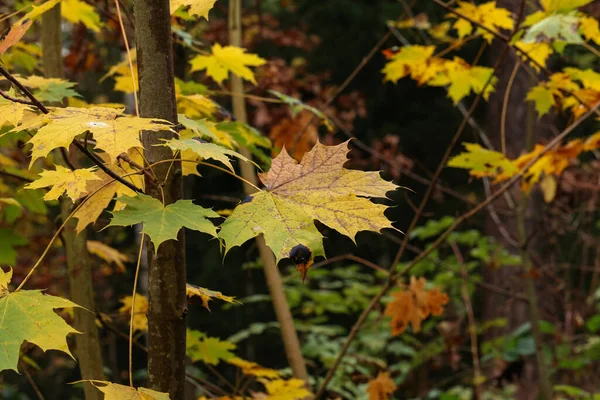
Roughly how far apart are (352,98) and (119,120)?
519 centimetres

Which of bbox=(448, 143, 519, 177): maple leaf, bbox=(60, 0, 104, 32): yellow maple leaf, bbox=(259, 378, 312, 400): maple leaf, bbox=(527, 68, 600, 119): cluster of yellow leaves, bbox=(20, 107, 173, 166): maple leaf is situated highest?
bbox=(60, 0, 104, 32): yellow maple leaf

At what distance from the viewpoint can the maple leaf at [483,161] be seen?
2457 millimetres

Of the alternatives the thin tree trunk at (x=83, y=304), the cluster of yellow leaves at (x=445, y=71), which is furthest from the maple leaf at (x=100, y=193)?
the cluster of yellow leaves at (x=445, y=71)

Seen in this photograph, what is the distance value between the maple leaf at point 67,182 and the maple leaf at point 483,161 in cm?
157

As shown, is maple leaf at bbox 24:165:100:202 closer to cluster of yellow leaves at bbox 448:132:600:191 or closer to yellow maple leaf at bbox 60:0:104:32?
cluster of yellow leaves at bbox 448:132:600:191

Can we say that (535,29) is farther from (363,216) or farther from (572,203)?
(572,203)

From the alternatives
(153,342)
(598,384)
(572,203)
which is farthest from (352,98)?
(153,342)

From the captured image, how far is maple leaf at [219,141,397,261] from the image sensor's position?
1.20 metres

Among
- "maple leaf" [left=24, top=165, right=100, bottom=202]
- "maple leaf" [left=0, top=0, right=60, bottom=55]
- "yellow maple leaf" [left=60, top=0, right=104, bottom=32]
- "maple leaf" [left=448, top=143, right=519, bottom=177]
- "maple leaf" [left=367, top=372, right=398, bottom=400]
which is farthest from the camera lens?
"maple leaf" [left=367, top=372, right=398, bottom=400]

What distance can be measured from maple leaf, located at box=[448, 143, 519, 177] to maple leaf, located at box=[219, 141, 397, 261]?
128cm

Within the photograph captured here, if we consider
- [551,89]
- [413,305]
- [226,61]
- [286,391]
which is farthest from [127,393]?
[413,305]

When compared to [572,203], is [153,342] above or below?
above

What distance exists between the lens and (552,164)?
103 inches

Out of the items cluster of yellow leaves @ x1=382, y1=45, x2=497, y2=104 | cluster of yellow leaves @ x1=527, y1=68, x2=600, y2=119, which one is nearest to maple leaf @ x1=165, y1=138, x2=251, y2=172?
cluster of yellow leaves @ x1=527, y1=68, x2=600, y2=119
